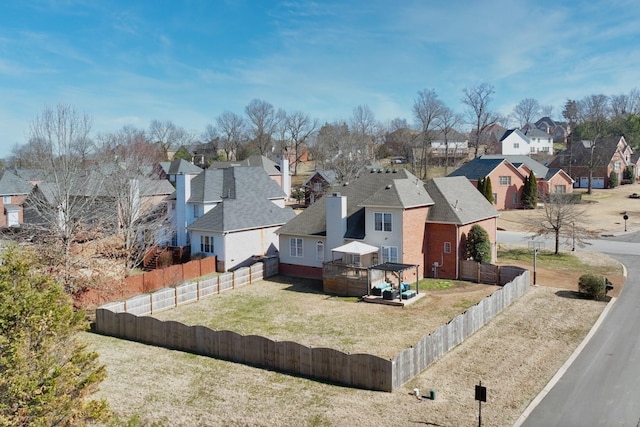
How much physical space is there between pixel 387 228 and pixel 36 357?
2392cm

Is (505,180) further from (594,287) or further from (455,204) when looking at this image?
(594,287)

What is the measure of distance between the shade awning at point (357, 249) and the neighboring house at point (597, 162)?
187ft

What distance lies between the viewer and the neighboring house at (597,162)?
257 ft

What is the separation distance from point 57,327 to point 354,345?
515 inches

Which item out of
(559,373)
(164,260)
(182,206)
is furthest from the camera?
(182,206)

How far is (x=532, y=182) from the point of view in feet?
212

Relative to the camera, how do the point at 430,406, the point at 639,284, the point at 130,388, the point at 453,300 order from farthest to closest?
the point at 639,284 < the point at 453,300 < the point at 130,388 < the point at 430,406

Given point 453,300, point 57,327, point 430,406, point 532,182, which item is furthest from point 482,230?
point 532,182

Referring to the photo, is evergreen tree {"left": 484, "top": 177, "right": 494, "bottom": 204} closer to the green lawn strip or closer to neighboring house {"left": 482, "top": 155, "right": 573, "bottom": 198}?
neighboring house {"left": 482, "top": 155, "right": 573, "bottom": 198}

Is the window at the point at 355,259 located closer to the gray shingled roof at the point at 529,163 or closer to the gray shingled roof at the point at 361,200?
the gray shingled roof at the point at 361,200

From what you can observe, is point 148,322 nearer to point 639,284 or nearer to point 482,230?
point 482,230

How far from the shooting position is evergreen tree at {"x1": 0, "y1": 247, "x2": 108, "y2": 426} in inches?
421

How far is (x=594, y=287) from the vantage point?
2770 cm

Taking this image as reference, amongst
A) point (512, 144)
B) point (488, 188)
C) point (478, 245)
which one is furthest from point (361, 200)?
point (512, 144)
